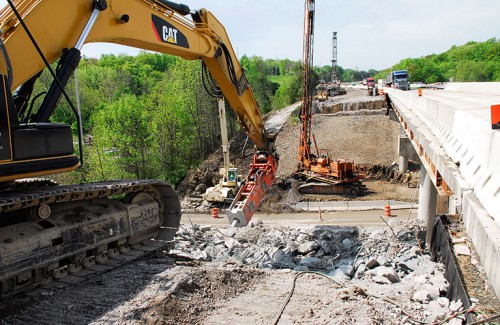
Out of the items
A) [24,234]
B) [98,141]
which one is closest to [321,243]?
[24,234]

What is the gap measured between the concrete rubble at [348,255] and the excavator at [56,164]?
1922 millimetres

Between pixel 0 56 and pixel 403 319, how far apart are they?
6090 mm

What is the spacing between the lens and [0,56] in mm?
5188

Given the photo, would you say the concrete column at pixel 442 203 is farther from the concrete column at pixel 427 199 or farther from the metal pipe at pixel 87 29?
the concrete column at pixel 427 199

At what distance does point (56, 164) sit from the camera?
5.70 m

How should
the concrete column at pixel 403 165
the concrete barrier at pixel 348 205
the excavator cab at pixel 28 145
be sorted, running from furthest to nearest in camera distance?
the concrete column at pixel 403 165 → the concrete barrier at pixel 348 205 → the excavator cab at pixel 28 145

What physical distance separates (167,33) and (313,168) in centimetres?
1680

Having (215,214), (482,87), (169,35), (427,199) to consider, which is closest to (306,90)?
(215,214)

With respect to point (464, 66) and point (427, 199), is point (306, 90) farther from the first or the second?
point (464, 66)

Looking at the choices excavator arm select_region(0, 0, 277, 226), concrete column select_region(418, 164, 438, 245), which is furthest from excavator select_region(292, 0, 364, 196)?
excavator arm select_region(0, 0, 277, 226)

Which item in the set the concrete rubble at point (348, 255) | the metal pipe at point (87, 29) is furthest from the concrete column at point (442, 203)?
the metal pipe at point (87, 29)

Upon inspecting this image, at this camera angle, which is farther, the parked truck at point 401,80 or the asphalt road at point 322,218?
the parked truck at point 401,80

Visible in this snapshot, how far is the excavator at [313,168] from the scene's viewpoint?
76.8 feet

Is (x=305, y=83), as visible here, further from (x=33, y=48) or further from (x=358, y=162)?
(x=33, y=48)
